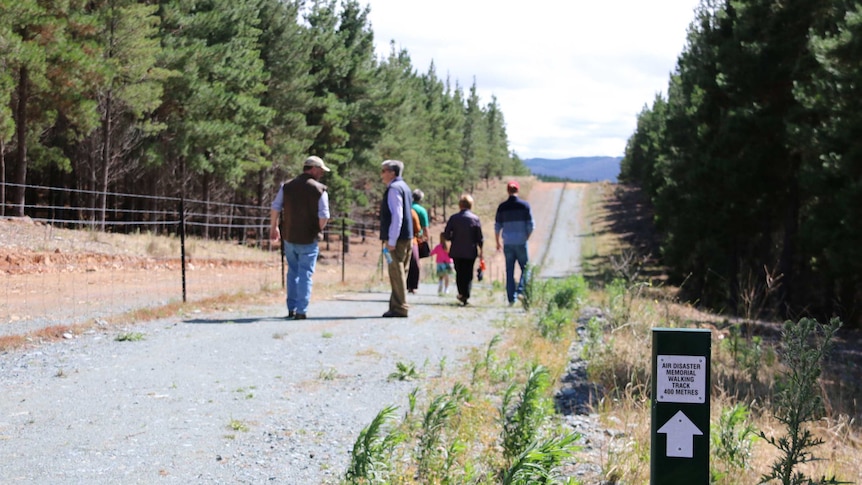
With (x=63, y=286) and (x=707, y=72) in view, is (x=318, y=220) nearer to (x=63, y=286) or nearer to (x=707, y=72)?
(x=63, y=286)

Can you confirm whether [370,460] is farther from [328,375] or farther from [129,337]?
[129,337]

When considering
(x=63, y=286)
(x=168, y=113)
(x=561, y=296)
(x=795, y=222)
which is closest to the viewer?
(x=561, y=296)

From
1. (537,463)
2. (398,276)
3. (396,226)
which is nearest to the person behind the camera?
(537,463)

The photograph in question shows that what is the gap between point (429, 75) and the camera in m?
80.1

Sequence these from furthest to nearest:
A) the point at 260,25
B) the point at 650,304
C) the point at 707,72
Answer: the point at 260,25 < the point at 707,72 < the point at 650,304

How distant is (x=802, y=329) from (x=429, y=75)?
78.8 meters

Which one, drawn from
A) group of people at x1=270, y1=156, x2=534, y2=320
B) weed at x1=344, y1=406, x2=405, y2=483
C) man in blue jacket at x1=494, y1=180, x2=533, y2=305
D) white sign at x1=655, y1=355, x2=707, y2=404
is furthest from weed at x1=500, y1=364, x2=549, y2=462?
man in blue jacket at x1=494, y1=180, x2=533, y2=305

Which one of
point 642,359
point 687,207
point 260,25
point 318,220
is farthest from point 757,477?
point 260,25

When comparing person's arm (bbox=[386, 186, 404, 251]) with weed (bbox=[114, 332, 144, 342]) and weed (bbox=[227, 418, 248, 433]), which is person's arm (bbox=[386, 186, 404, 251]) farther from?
weed (bbox=[227, 418, 248, 433])

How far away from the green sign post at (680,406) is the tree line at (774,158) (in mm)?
15190

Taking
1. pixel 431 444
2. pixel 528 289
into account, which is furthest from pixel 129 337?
pixel 528 289

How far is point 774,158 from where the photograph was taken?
25984mm

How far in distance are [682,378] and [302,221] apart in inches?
Result: 324

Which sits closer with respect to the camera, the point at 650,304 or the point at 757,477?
the point at 757,477
